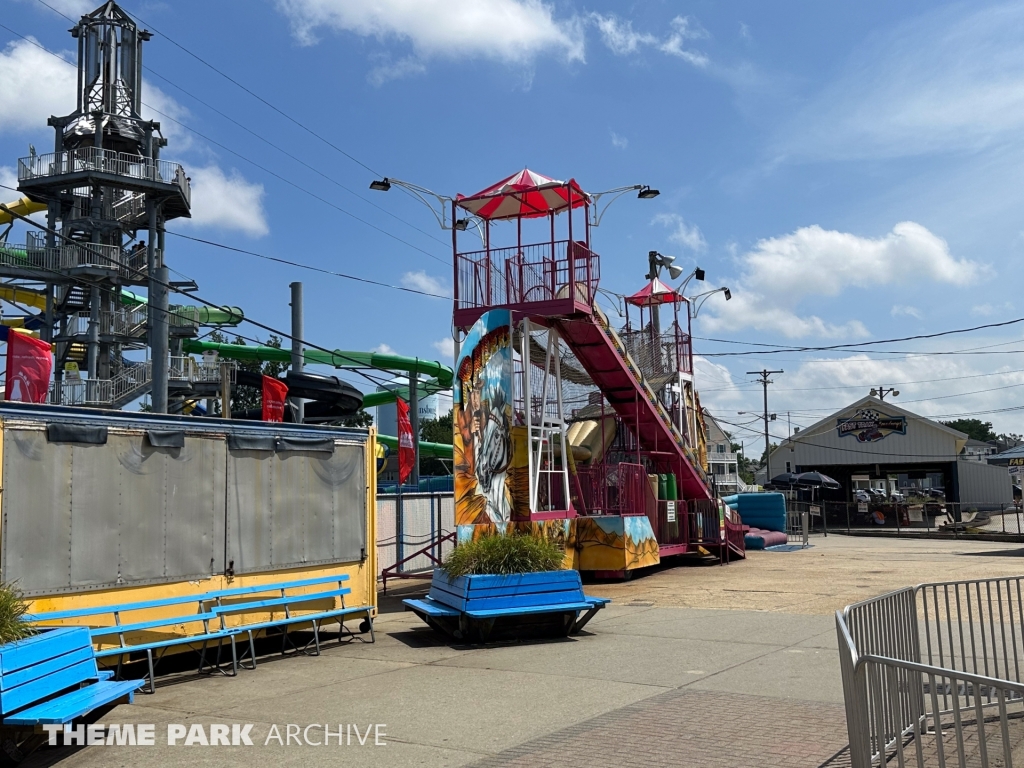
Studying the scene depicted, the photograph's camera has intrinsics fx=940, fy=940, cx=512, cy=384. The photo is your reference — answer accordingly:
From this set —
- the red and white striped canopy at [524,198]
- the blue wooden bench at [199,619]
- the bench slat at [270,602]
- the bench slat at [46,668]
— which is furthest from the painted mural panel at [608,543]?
the bench slat at [46,668]

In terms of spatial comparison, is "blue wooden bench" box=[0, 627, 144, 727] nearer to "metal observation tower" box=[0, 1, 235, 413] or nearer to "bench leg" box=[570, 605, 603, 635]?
"bench leg" box=[570, 605, 603, 635]

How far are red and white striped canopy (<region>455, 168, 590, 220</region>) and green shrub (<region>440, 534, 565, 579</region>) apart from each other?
28.9 ft

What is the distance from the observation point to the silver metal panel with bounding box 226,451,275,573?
37.9 ft

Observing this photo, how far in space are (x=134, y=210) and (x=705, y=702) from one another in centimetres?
3824

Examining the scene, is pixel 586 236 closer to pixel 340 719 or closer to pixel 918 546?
pixel 340 719

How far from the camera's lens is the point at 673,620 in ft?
45.7

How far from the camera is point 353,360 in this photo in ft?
121

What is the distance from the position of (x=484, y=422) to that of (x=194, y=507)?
7.62 meters

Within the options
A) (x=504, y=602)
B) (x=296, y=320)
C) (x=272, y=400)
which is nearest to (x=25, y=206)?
(x=296, y=320)

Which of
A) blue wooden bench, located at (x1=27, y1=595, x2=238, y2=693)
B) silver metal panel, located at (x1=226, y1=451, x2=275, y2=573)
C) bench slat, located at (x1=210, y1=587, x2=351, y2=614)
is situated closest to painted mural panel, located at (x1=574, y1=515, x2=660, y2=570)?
bench slat, located at (x1=210, y1=587, x2=351, y2=614)

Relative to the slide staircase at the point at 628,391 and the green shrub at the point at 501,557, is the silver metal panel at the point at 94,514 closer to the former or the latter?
the green shrub at the point at 501,557

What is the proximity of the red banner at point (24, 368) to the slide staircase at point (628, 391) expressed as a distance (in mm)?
10254

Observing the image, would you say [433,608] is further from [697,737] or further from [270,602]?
[697,737]

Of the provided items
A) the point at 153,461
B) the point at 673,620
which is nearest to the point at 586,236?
the point at 673,620
